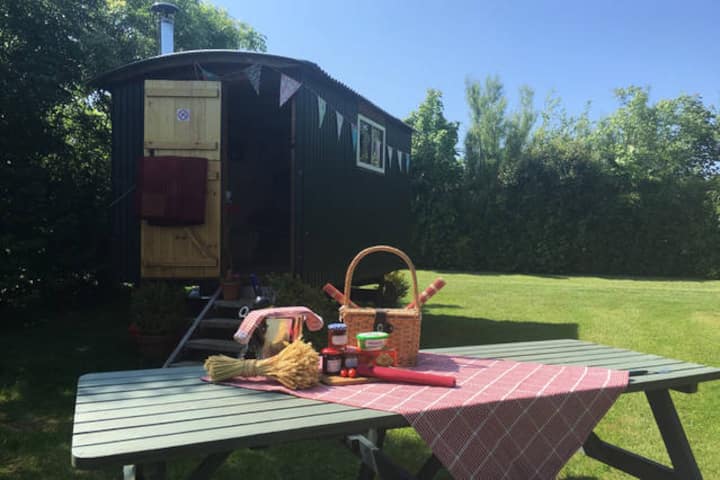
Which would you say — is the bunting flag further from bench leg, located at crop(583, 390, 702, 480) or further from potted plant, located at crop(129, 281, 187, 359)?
bench leg, located at crop(583, 390, 702, 480)

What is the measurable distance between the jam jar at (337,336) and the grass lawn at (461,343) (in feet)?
4.77

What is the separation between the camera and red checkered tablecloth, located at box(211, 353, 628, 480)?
1.56 metres

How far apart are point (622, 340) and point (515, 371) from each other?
16.8 feet

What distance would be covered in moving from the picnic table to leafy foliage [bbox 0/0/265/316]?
5630 millimetres

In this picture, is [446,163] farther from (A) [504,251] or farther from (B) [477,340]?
(B) [477,340]

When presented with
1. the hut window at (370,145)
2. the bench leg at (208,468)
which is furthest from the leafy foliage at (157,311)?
the bench leg at (208,468)

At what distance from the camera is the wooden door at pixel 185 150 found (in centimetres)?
552

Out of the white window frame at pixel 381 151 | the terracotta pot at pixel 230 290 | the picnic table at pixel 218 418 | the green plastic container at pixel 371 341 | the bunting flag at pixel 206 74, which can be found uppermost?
the bunting flag at pixel 206 74

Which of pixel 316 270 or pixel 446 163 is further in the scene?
pixel 446 163

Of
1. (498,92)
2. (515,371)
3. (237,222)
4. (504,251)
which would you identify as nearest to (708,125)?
(498,92)

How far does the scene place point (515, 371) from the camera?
2051 millimetres

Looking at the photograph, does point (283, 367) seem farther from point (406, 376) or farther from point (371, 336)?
point (406, 376)

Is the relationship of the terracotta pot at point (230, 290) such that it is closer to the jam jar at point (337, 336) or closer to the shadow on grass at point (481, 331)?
the shadow on grass at point (481, 331)

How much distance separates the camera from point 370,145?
7711 mm
